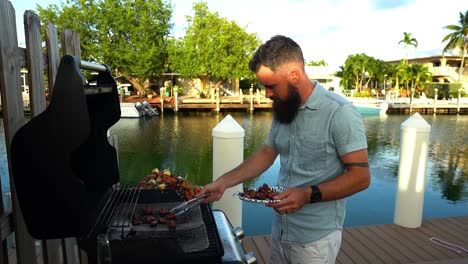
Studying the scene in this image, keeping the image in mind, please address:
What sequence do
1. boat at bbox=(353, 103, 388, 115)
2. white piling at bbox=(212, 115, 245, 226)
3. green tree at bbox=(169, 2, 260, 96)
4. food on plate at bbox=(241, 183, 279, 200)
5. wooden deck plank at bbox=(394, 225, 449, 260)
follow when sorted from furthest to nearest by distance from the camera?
green tree at bbox=(169, 2, 260, 96) → boat at bbox=(353, 103, 388, 115) → wooden deck plank at bbox=(394, 225, 449, 260) → white piling at bbox=(212, 115, 245, 226) → food on plate at bbox=(241, 183, 279, 200)

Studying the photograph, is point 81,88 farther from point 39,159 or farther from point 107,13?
point 107,13

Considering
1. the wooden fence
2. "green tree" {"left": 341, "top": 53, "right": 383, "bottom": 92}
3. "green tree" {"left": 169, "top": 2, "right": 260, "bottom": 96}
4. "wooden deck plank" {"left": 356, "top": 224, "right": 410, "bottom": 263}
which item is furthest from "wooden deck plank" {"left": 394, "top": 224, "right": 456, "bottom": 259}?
"green tree" {"left": 341, "top": 53, "right": 383, "bottom": 92}

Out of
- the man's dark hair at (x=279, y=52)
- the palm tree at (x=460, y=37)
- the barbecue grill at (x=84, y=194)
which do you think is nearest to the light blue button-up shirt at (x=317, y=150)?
the man's dark hair at (x=279, y=52)

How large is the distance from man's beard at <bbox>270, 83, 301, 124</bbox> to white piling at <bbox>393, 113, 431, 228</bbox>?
10.6 feet

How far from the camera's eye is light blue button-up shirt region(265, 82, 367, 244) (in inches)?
70.6

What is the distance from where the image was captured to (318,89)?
192 centimetres

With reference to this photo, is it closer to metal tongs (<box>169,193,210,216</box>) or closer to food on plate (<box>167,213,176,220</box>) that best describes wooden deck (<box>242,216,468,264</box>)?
metal tongs (<box>169,193,210,216</box>)

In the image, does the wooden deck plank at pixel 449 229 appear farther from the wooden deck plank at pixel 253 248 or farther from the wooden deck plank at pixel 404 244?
the wooden deck plank at pixel 253 248

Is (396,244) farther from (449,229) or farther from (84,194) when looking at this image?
(84,194)

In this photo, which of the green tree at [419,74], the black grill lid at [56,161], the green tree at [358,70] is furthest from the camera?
the green tree at [358,70]

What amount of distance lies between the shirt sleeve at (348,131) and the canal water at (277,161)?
593 centimetres

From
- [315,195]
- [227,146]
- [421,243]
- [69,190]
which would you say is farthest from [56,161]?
[421,243]

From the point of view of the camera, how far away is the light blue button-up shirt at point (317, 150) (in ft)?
5.88

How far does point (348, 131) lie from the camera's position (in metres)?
1.77
